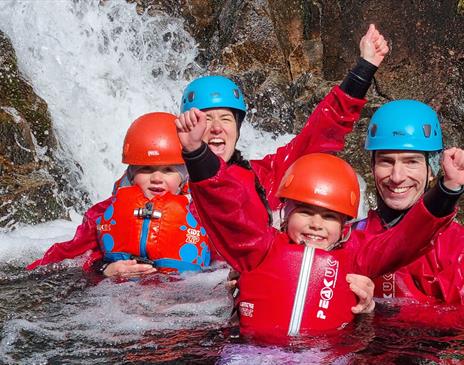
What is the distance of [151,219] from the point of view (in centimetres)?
532

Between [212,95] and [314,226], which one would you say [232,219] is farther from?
[212,95]

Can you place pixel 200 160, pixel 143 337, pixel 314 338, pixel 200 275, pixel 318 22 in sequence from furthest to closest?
pixel 318 22 < pixel 200 275 < pixel 143 337 < pixel 314 338 < pixel 200 160

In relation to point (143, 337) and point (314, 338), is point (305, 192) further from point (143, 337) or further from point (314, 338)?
point (143, 337)

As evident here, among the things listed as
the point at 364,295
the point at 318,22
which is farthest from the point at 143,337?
the point at 318,22

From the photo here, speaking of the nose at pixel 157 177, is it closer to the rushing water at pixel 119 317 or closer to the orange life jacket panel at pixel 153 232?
the orange life jacket panel at pixel 153 232

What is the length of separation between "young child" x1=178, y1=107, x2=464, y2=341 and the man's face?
2.34 feet

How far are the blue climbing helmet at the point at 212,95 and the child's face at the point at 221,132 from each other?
0.06 meters

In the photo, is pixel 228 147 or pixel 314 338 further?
pixel 228 147

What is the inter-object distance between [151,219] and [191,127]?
2.19m

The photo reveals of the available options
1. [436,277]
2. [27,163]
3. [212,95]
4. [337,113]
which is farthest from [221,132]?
[27,163]

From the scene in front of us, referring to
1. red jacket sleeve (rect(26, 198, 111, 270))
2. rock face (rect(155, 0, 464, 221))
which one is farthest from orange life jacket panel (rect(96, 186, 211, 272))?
rock face (rect(155, 0, 464, 221))

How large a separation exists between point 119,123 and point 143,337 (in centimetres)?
629

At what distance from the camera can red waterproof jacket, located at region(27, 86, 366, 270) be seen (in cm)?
522

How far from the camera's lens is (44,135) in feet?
27.3
